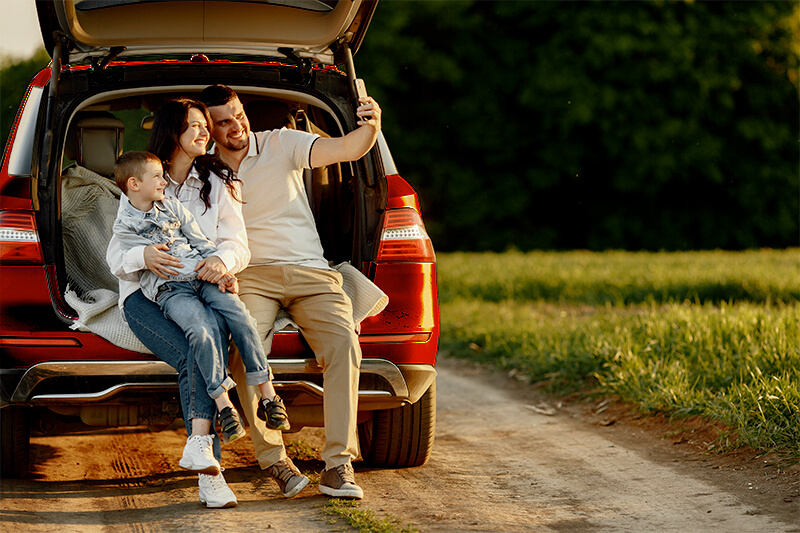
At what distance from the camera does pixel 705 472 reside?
14.6 feet

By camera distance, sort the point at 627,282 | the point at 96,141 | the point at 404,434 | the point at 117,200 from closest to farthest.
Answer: the point at 404,434
the point at 117,200
the point at 96,141
the point at 627,282

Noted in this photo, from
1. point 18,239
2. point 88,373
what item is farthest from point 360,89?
point 88,373

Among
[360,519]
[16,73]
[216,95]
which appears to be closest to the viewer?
[360,519]

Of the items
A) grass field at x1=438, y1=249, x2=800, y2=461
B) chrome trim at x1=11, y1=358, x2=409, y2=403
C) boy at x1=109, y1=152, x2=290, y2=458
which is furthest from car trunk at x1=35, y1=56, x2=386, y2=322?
grass field at x1=438, y1=249, x2=800, y2=461

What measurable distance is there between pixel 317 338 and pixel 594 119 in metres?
26.8

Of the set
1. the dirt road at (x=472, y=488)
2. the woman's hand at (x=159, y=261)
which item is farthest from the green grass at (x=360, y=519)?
the woman's hand at (x=159, y=261)

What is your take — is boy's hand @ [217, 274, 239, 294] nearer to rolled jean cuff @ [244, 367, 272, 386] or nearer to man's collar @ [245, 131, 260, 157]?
rolled jean cuff @ [244, 367, 272, 386]

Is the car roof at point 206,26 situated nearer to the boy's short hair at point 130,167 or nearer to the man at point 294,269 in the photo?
the man at point 294,269

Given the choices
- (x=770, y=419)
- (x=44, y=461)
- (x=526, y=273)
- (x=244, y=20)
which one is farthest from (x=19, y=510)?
(x=526, y=273)

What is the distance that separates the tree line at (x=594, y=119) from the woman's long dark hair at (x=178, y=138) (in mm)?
25743

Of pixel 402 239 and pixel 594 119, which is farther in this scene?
pixel 594 119

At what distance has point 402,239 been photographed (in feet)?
13.7

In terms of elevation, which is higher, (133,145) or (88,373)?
(133,145)

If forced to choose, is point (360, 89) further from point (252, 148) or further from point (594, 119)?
point (594, 119)
